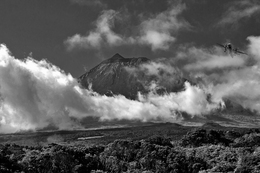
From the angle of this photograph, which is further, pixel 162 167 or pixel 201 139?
pixel 201 139

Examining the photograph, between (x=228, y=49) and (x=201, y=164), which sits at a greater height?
(x=228, y=49)

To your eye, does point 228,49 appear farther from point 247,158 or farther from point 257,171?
point 247,158

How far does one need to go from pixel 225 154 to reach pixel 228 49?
2832 inches

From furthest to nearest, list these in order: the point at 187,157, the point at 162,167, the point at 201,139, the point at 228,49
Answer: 1. the point at 201,139
2. the point at 187,157
3. the point at 162,167
4. the point at 228,49

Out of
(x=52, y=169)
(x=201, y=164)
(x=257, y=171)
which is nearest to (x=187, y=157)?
(x=201, y=164)

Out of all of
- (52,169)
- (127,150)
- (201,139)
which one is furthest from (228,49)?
(201,139)

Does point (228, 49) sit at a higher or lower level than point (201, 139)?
higher

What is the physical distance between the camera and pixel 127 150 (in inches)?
4188

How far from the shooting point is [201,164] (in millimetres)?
92438

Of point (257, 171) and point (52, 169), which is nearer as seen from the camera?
point (257, 171)

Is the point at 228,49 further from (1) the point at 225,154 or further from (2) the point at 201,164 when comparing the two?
(1) the point at 225,154

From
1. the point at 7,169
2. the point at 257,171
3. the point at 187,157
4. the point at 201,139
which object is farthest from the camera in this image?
the point at 201,139

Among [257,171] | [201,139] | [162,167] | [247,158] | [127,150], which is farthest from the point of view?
[201,139]

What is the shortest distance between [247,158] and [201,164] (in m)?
14.2
